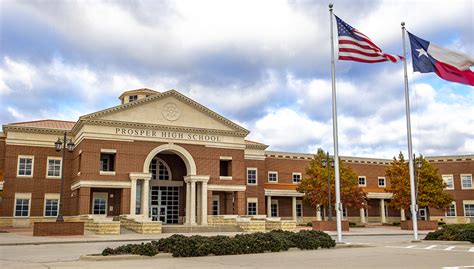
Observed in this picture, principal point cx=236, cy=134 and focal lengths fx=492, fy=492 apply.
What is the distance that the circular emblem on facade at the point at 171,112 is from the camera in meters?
41.1

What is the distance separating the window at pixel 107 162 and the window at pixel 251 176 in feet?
50.3

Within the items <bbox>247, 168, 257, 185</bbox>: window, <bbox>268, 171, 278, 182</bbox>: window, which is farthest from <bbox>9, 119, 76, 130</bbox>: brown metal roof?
<bbox>268, 171, 278, 182</bbox>: window

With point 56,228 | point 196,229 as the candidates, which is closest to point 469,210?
point 196,229

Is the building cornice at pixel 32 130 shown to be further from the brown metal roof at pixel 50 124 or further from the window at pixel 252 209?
the window at pixel 252 209

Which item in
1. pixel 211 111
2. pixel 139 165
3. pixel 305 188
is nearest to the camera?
pixel 139 165

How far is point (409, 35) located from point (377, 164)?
→ 39195mm

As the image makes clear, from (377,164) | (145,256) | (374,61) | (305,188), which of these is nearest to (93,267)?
(145,256)

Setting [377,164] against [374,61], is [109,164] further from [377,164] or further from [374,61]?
[377,164]

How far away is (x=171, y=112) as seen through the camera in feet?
136

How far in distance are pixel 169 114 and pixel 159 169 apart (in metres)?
5.50

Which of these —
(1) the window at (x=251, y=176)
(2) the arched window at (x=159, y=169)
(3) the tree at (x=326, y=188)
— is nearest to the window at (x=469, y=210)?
(3) the tree at (x=326, y=188)

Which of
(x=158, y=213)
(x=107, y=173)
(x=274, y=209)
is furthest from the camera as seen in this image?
(x=274, y=209)

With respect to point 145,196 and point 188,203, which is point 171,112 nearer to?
point 145,196

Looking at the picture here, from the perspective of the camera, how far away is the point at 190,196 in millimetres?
41156
